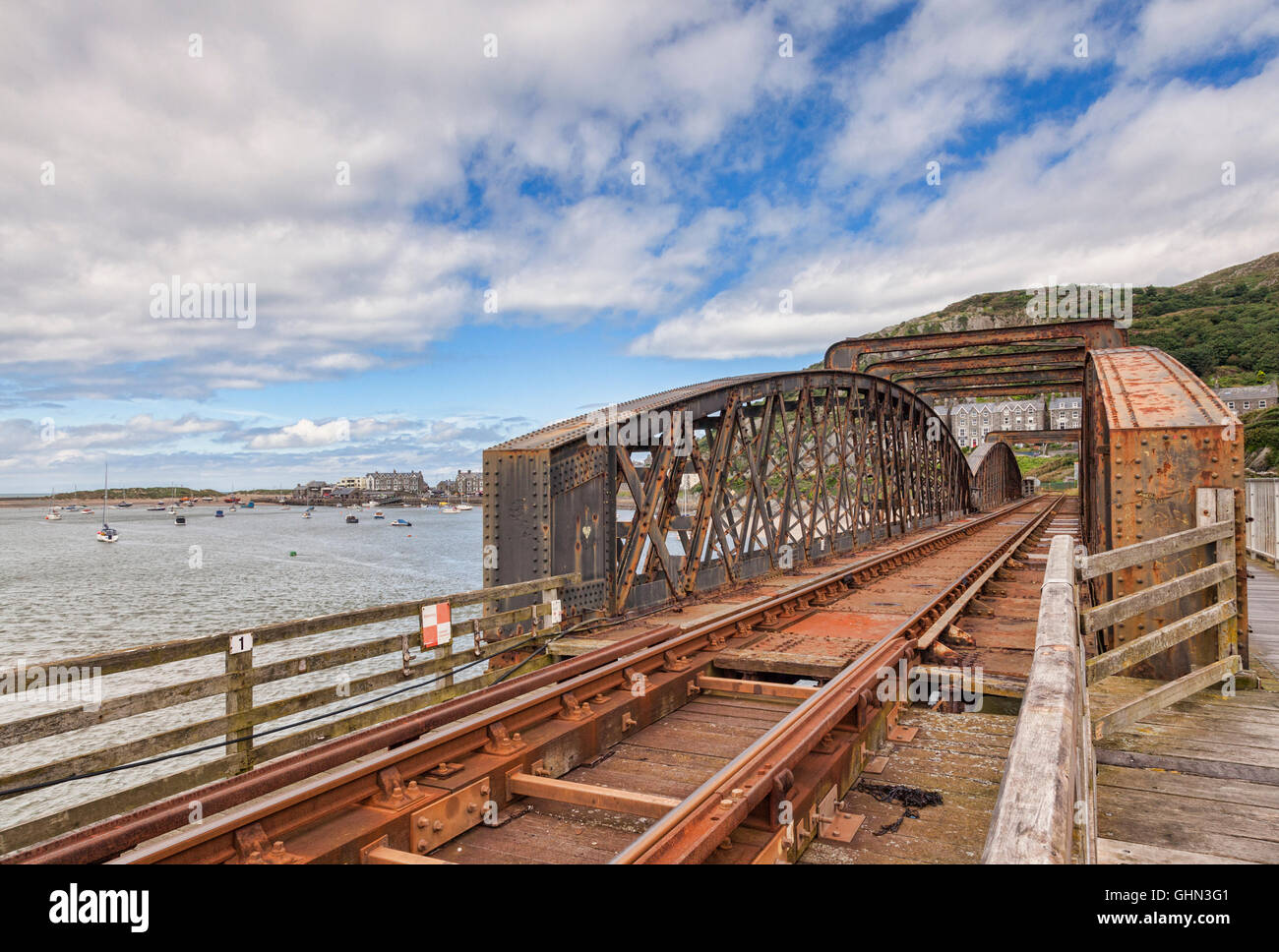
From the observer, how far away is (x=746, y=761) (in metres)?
4.16

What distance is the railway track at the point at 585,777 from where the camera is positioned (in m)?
3.48

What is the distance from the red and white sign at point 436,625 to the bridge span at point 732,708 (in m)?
0.03

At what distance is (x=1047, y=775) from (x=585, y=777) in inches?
141

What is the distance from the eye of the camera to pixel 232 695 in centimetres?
598

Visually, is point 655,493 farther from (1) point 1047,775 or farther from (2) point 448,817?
(1) point 1047,775

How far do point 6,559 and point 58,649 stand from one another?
57.6 meters

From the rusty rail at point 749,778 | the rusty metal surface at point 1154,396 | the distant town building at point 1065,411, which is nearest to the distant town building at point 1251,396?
the distant town building at point 1065,411

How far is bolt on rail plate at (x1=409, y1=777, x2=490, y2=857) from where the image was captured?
12.9ft

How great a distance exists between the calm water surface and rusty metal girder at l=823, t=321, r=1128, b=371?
15229mm

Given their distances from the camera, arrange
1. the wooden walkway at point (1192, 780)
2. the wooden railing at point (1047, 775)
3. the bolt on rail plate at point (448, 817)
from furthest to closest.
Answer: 1. the bolt on rail plate at point (448, 817)
2. the wooden walkway at point (1192, 780)
3. the wooden railing at point (1047, 775)

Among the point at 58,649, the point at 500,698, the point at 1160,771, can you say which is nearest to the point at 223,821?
the point at 500,698

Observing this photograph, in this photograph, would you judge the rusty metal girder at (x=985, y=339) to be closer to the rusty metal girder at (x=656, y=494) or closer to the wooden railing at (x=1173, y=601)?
the rusty metal girder at (x=656, y=494)

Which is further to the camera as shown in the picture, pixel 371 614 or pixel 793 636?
pixel 793 636
